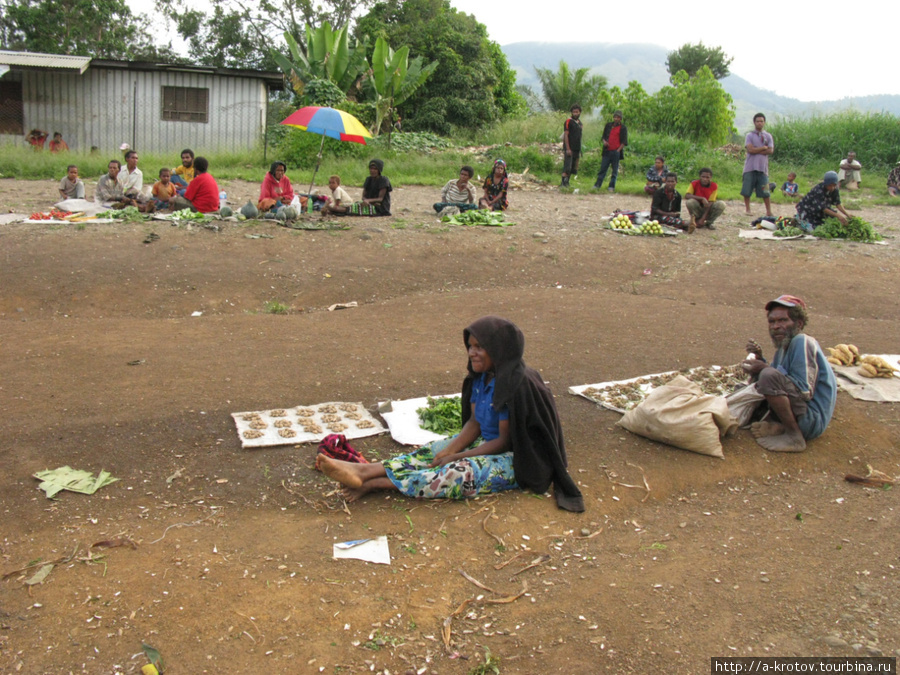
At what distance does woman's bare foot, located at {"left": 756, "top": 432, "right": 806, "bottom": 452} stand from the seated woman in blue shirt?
5.04 ft

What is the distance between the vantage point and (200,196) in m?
10.2

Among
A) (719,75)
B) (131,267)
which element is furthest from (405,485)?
(719,75)

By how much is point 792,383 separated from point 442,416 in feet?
6.85

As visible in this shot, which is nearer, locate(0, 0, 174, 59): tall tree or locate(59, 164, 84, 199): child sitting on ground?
locate(59, 164, 84, 199): child sitting on ground

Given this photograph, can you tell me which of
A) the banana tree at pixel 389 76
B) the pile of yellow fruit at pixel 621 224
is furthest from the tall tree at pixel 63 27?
the pile of yellow fruit at pixel 621 224

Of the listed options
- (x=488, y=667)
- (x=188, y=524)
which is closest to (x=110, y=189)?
(x=188, y=524)

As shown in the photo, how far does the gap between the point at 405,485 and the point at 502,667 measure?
116cm

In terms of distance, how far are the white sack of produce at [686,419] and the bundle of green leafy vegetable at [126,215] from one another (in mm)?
7533

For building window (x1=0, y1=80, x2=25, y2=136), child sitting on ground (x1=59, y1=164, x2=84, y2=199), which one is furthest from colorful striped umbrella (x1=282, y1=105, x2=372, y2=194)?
building window (x1=0, y1=80, x2=25, y2=136)

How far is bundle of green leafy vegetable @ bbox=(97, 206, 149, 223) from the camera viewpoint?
31.9ft

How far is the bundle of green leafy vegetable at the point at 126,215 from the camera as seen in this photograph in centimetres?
971

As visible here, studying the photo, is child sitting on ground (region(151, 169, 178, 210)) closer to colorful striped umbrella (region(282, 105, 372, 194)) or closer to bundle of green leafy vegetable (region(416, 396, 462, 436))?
colorful striped umbrella (region(282, 105, 372, 194))

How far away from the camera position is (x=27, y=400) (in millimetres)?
4602

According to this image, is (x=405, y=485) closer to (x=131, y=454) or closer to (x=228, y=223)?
(x=131, y=454)
